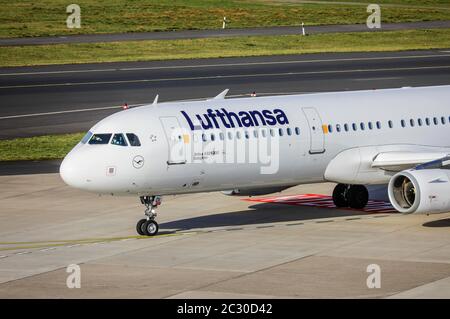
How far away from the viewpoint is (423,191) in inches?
1574

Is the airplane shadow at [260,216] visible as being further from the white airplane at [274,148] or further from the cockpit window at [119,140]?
the cockpit window at [119,140]

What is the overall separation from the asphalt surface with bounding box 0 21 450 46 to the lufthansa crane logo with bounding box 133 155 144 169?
224 ft

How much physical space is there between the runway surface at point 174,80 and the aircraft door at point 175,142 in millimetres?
27216

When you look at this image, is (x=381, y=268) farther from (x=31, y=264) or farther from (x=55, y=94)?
(x=55, y=94)

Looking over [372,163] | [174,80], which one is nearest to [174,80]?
[174,80]

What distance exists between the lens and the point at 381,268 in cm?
3553

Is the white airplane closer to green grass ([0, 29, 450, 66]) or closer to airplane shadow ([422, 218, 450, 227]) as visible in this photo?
airplane shadow ([422, 218, 450, 227])

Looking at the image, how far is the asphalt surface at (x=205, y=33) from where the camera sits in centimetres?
10775

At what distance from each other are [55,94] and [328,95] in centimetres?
4032

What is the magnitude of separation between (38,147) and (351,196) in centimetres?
2145

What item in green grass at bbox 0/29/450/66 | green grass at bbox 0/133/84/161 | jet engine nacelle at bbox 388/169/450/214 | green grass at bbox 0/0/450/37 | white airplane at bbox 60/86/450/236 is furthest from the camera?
green grass at bbox 0/0/450/37

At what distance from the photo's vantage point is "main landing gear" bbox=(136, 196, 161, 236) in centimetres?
4094

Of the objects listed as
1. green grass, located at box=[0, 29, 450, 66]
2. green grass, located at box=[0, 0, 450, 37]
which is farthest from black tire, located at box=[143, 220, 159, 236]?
green grass, located at box=[0, 0, 450, 37]

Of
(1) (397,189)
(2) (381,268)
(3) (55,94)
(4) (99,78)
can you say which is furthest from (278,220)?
(4) (99,78)
